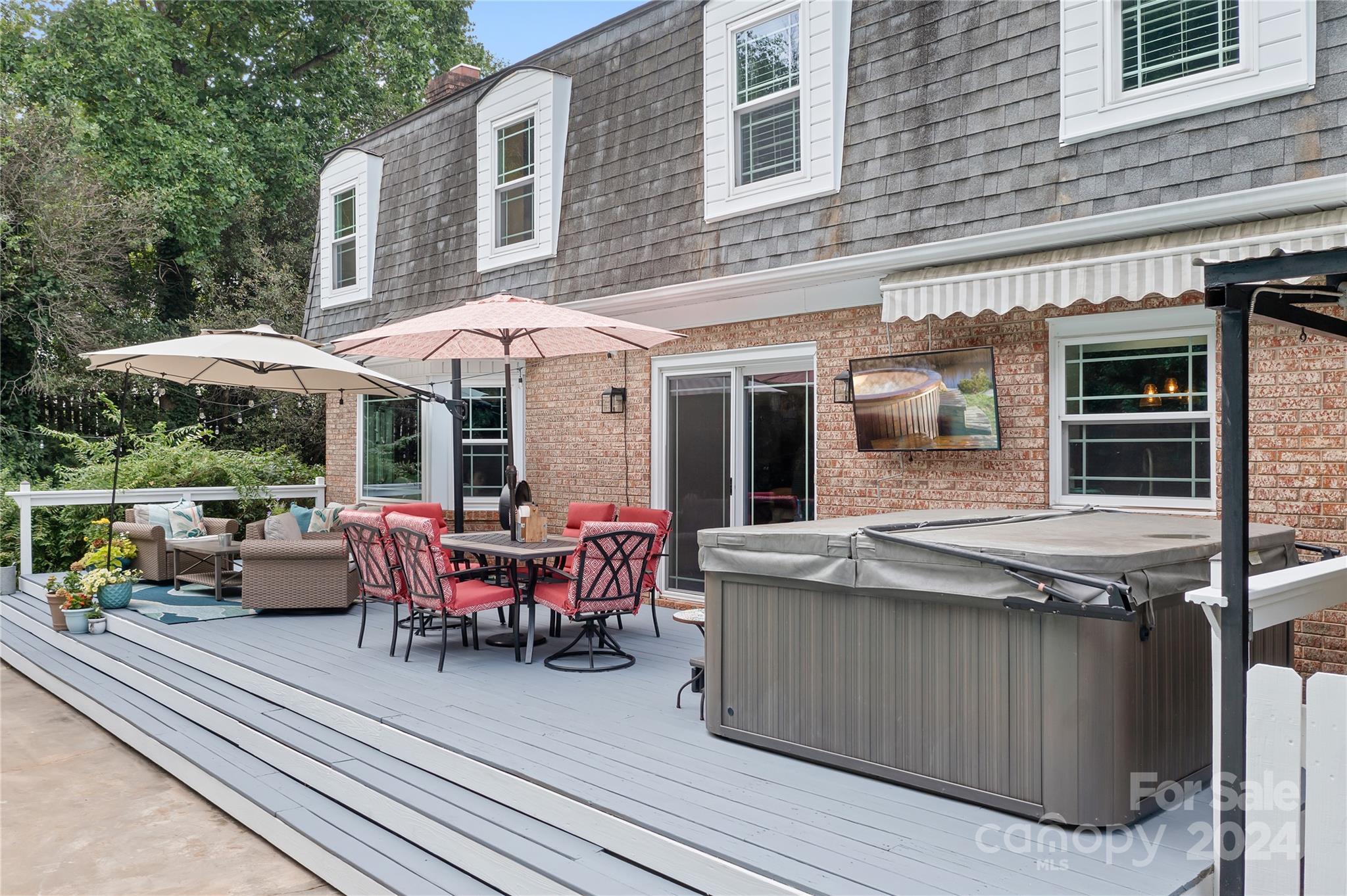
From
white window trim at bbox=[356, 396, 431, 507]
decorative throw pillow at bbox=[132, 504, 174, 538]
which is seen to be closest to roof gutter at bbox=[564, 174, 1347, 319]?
white window trim at bbox=[356, 396, 431, 507]

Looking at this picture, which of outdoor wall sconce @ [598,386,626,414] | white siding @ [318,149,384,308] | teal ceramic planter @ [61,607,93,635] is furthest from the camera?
white siding @ [318,149,384,308]

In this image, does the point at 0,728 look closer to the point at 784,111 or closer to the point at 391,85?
the point at 784,111

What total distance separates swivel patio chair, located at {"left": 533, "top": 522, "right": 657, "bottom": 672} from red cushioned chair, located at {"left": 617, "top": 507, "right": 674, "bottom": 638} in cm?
17

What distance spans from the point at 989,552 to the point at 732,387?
4.73 meters

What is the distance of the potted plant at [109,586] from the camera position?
27.3 feet

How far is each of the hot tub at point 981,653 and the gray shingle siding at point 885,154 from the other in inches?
86.7

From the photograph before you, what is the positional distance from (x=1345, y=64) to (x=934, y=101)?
92.0 inches

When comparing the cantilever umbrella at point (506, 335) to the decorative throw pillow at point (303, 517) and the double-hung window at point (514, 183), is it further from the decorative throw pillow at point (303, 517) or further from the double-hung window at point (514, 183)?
the decorative throw pillow at point (303, 517)

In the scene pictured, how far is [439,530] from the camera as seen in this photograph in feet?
24.7

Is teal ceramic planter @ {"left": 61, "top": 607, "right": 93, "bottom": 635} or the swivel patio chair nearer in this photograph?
the swivel patio chair

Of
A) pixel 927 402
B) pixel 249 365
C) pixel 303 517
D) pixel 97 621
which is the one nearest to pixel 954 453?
pixel 927 402

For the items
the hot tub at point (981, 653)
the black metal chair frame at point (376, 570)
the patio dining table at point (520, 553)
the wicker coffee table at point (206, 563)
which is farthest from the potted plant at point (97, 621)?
the hot tub at point (981, 653)

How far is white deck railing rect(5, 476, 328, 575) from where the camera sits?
10305 mm

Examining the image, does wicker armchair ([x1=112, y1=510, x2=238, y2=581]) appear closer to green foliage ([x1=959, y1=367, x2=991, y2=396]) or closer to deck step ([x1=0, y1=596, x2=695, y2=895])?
deck step ([x1=0, y1=596, x2=695, y2=895])
